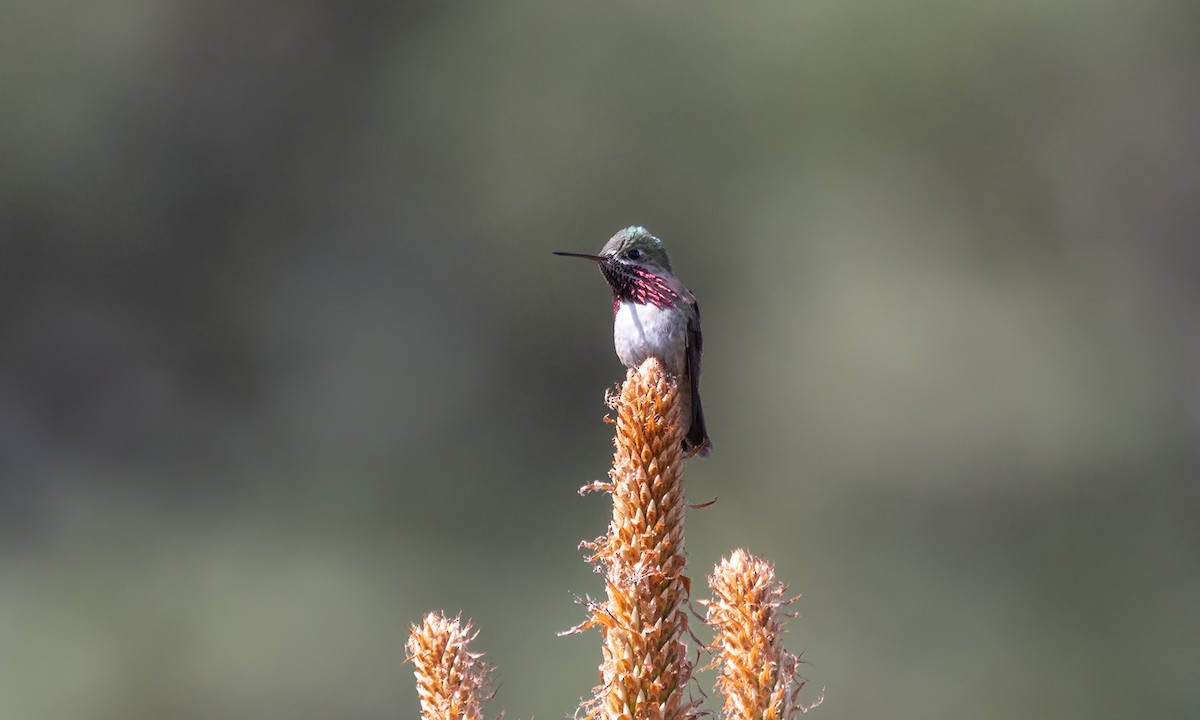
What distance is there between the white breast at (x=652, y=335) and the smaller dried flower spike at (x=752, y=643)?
6.24 ft

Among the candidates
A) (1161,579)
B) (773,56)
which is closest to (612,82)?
(773,56)

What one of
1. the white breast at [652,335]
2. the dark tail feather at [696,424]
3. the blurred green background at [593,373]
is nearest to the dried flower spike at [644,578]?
the white breast at [652,335]

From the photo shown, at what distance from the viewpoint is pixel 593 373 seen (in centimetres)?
1195

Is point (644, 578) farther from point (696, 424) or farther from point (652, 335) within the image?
point (696, 424)

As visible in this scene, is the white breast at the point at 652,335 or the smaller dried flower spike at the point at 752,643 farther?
the white breast at the point at 652,335

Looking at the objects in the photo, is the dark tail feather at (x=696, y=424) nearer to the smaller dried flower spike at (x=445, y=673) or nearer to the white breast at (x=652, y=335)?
the white breast at (x=652, y=335)

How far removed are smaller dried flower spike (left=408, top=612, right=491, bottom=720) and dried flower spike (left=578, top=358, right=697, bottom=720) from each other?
0.49 feet

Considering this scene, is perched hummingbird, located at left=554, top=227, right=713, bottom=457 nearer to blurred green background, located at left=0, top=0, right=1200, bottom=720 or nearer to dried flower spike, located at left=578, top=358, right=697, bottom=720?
dried flower spike, located at left=578, top=358, right=697, bottom=720

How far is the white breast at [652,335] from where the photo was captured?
3760 millimetres

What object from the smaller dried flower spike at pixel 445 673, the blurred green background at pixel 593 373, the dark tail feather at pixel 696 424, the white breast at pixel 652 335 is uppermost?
the blurred green background at pixel 593 373

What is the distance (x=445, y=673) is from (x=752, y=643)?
38 centimetres

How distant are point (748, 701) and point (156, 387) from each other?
11.9m

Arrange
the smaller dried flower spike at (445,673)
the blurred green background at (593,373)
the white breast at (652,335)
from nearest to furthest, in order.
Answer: the smaller dried flower spike at (445,673) → the white breast at (652,335) → the blurred green background at (593,373)

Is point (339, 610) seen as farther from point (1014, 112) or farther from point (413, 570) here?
point (1014, 112)
